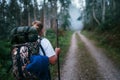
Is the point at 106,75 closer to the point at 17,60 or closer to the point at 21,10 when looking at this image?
the point at 17,60

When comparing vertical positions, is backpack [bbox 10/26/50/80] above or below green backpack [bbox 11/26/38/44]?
below

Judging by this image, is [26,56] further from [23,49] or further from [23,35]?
[23,35]

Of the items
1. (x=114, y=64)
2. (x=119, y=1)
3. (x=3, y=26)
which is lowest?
(x=114, y=64)

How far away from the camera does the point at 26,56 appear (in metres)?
2.86

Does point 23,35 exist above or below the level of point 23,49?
above

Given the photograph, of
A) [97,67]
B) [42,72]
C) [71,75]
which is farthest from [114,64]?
[42,72]

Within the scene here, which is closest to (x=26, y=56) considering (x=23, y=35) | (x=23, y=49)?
(x=23, y=49)

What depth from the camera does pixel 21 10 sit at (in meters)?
43.8

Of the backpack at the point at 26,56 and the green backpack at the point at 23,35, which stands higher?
the green backpack at the point at 23,35

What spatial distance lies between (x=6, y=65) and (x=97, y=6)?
3900 centimetres

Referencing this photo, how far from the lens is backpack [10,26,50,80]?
2.81 metres

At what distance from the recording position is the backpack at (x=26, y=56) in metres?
2.81

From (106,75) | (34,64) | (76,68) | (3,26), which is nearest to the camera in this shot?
(34,64)

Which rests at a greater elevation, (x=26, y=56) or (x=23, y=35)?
(x=23, y=35)
